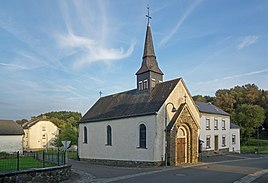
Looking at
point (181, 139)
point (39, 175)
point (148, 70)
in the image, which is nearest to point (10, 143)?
point (148, 70)

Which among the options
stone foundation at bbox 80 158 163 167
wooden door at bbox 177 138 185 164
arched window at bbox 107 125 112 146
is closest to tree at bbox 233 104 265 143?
wooden door at bbox 177 138 185 164

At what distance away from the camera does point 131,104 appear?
98.2 ft

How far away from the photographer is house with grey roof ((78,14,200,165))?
25.3 m

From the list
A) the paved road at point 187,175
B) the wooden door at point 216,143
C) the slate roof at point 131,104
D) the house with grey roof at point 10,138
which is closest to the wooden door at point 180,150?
the paved road at point 187,175

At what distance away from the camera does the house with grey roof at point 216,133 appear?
38312 millimetres

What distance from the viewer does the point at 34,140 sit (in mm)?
72562

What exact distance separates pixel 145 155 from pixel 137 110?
4617mm

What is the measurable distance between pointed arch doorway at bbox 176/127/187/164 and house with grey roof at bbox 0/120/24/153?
3192 centimetres

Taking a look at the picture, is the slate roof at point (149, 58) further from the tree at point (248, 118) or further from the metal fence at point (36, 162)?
the tree at point (248, 118)

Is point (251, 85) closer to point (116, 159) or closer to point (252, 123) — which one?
point (252, 123)

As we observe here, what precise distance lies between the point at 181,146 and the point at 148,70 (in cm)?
860

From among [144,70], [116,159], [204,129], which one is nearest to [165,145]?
[116,159]

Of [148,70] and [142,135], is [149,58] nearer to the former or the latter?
[148,70]

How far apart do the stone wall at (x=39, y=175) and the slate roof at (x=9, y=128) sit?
35210 mm
